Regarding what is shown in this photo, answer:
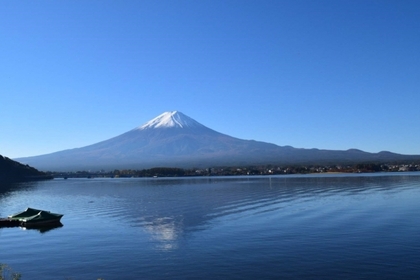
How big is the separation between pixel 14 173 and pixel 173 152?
86026 millimetres

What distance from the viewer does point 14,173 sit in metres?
86.3

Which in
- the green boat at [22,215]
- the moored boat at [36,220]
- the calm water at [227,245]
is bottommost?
the calm water at [227,245]

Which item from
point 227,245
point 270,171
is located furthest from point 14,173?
point 227,245

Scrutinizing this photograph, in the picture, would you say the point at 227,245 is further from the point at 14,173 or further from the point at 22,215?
the point at 14,173

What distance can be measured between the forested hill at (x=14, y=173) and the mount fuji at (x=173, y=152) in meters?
46.6

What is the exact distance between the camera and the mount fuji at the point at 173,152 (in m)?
148

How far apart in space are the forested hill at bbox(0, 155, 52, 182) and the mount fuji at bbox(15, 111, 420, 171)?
4664cm

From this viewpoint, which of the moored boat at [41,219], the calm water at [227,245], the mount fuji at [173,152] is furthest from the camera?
the mount fuji at [173,152]

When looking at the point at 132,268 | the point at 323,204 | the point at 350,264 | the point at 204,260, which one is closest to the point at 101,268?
the point at 132,268

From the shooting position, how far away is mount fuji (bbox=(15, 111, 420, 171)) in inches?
5822

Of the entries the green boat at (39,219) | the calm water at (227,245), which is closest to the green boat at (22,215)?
the green boat at (39,219)

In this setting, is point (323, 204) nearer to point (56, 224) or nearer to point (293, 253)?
point (293, 253)

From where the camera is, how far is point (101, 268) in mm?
12492

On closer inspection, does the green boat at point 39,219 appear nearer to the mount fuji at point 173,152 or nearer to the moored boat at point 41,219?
the moored boat at point 41,219
